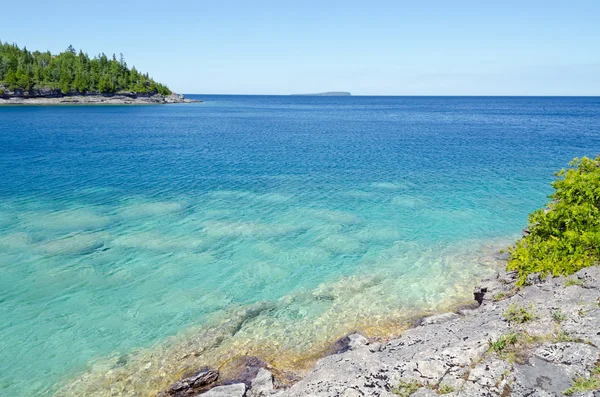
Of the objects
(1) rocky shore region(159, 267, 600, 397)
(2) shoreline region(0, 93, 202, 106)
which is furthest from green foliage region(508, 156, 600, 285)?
(2) shoreline region(0, 93, 202, 106)

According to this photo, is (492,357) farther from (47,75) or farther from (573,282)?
(47,75)

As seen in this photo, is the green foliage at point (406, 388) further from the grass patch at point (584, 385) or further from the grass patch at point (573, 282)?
the grass patch at point (573, 282)

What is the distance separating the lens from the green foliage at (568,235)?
14.8 meters

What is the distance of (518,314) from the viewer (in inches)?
493

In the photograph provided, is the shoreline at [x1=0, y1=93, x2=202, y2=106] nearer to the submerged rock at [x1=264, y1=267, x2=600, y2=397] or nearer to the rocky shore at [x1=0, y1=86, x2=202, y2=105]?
the rocky shore at [x1=0, y1=86, x2=202, y2=105]

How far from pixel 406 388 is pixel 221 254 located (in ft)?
53.5

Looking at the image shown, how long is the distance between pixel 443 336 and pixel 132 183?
35953mm

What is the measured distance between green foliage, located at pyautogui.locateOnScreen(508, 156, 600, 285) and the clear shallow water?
4617mm

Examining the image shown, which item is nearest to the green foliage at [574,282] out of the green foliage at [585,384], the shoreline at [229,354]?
the green foliage at [585,384]

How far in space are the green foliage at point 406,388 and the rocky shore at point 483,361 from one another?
1.0 inches

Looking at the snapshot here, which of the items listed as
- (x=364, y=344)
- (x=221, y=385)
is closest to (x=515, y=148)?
(x=364, y=344)

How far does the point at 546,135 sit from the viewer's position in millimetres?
84062

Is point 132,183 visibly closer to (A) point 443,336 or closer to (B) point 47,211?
(B) point 47,211

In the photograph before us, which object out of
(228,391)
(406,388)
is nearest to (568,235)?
(406,388)
